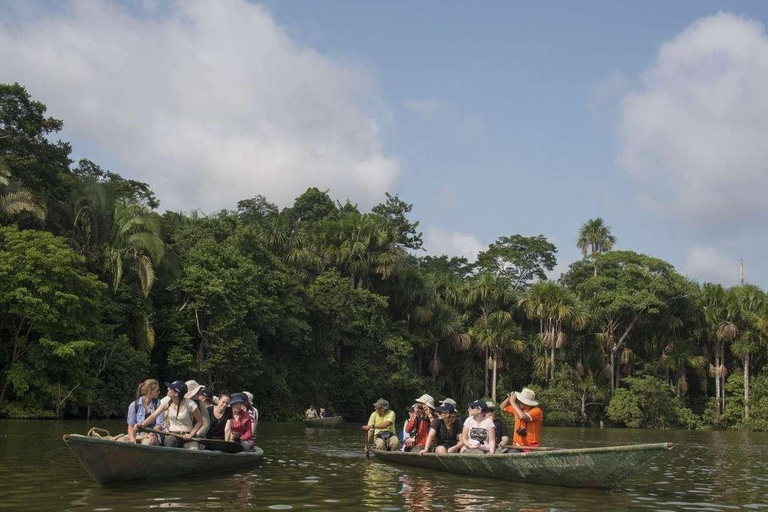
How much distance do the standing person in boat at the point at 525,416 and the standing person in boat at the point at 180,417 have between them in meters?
5.32

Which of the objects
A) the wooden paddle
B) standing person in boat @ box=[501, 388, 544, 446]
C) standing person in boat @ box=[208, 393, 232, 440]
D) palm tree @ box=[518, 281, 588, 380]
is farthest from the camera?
palm tree @ box=[518, 281, 588, 380]

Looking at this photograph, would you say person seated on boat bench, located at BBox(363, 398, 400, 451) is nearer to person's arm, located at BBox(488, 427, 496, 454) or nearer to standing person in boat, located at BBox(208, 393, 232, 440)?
standing person in boat, located at BBox(208, 393, 232, 440)

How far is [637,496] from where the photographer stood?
12.8 meters

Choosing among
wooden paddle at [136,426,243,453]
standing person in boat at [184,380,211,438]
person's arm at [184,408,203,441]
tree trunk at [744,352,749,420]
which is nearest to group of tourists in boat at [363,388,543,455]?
wooden paddle at [136,426,243,453]

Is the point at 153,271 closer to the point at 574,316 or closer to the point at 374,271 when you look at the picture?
the point at 374,271

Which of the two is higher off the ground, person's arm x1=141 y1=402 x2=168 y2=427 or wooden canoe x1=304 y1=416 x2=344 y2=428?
person's arm x1=141 y1=402 x2=168 y2=427

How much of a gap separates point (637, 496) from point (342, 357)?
3654 cm

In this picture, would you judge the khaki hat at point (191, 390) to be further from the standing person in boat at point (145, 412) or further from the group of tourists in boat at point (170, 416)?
the standing person in boat at point (145, 412)

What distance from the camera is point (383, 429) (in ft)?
63.1

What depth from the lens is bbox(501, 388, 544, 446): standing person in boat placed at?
14.1 metres

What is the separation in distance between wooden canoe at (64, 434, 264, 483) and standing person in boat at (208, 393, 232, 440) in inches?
53.3

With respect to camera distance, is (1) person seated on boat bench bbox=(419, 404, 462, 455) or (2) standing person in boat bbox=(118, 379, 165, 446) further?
(1) person seated on boat bench bbox=(419, 404, 462, 455)

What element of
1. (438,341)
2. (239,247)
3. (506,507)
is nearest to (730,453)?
(506,507)

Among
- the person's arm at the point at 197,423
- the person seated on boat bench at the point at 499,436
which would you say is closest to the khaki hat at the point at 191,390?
the person's arm at the point at 197,423
